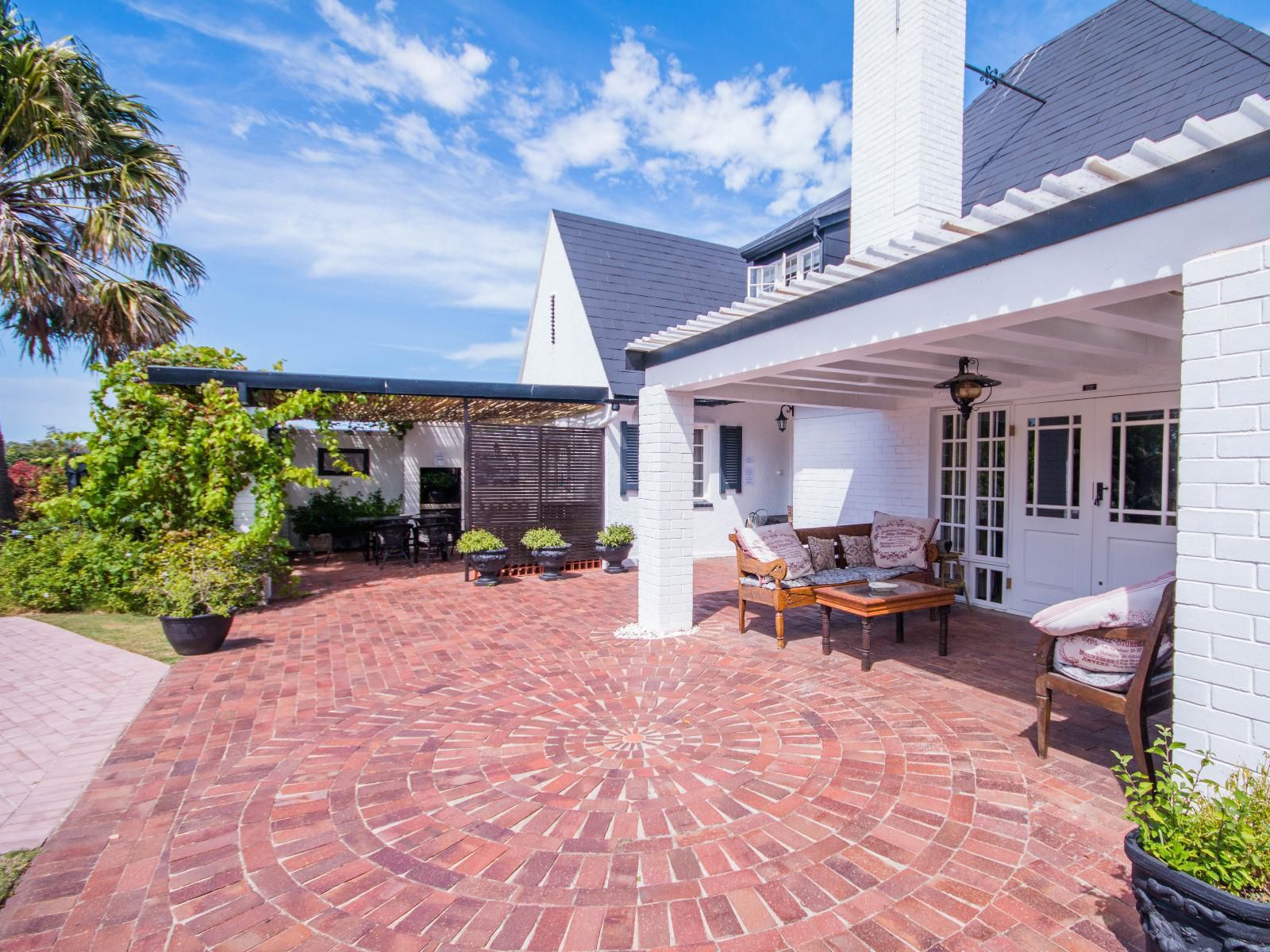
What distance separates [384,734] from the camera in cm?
379

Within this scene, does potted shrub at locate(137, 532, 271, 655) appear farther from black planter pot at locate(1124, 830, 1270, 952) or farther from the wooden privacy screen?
black planter pot at locate(1124, 830, 1270, 952)

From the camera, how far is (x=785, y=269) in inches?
424

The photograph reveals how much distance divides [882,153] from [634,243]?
23.2ft

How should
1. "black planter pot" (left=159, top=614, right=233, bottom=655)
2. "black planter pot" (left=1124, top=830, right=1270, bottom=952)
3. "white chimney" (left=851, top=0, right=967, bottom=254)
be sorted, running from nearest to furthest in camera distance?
1. "black planter pot" (left=1124, top=830, right=1270, bottom=952)
2. "black planter pot" (left=159, top=614, right=233, bottom=655)
3. "white chimney" (left=851, top=0, right=967, bottom=254)

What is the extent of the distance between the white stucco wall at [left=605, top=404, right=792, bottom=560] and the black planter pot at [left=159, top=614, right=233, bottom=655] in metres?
5.75

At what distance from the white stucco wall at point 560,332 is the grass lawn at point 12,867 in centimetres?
825

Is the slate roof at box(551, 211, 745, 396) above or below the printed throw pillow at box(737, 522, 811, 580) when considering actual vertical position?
above

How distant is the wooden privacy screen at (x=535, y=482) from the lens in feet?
30.6

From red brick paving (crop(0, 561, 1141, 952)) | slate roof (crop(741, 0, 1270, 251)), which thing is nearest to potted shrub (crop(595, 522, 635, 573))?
red brick paving (crop(0, 561, 1141, 952))

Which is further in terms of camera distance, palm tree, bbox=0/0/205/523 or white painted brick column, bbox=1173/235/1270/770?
palm tree, bbox=0/0/205/523

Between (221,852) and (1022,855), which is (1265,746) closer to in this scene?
(1022,855)

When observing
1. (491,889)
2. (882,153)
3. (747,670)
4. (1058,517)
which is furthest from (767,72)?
(491,889)

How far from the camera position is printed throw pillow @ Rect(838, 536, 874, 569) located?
6.77 m

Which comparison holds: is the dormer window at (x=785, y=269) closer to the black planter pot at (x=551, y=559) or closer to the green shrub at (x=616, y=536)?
the green shrub at (x=616, y=536)
